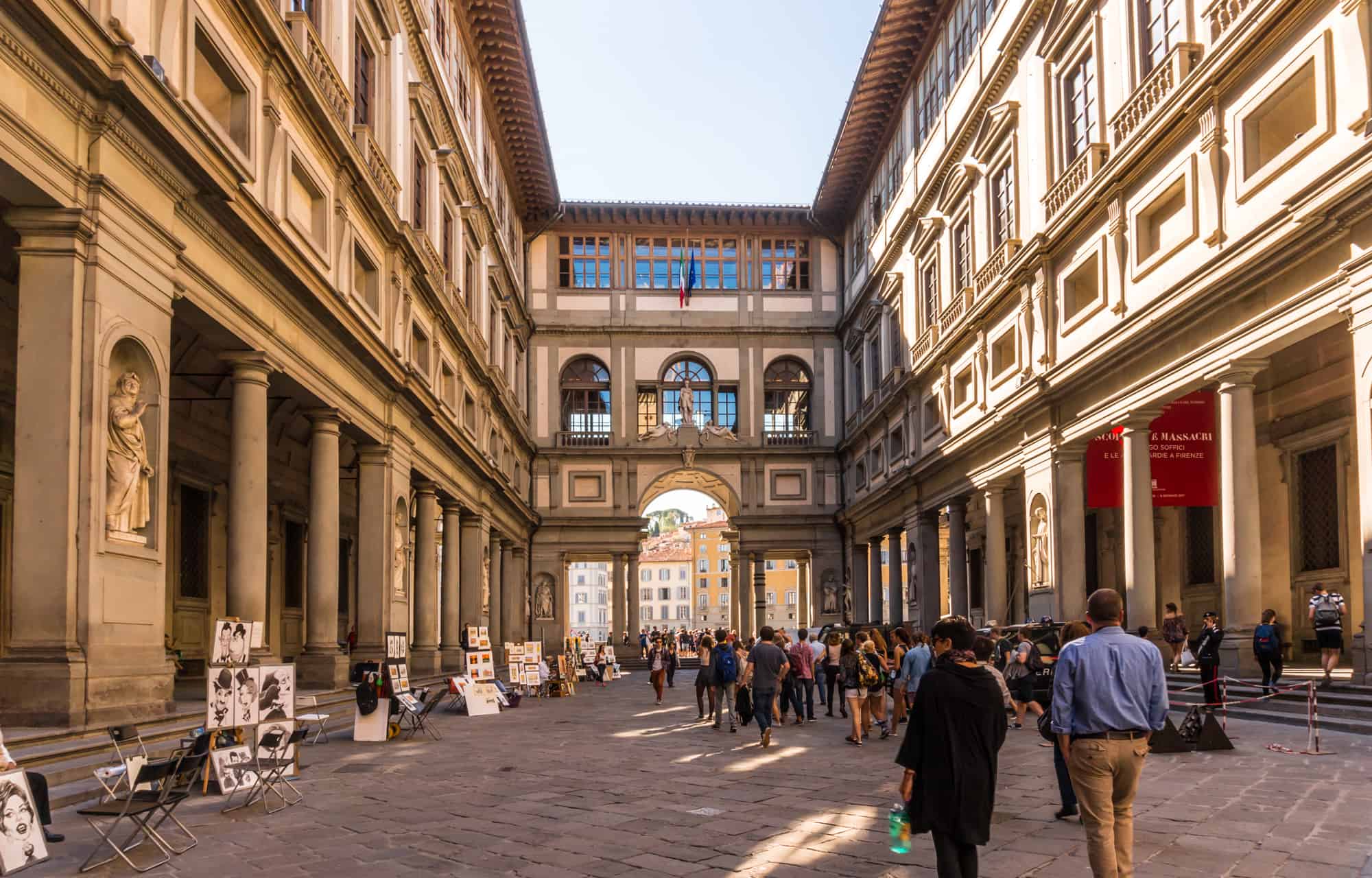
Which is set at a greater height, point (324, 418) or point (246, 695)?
point (324, 418)

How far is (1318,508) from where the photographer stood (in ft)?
72.8

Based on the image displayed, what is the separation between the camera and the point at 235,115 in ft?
52.4

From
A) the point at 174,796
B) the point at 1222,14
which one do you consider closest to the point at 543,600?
the point at 1222,14

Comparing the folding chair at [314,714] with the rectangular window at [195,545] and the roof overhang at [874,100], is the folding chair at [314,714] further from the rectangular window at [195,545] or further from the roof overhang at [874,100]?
the roof overhang at [874,100]

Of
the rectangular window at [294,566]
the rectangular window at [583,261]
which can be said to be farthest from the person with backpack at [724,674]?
the rectangular window at [583,261]

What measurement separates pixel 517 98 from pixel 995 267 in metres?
18.4

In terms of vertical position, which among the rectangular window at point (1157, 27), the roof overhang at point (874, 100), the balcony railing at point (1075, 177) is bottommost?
the balcony railing at point (1075, 177)

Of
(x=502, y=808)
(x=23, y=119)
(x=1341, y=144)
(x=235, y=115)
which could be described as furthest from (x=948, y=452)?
(x=23, y=119)

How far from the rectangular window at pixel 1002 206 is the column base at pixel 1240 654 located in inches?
502

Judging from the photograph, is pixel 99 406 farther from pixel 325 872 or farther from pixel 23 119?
pixel 325 872

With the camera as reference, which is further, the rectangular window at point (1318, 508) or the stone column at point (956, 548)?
the stone column at point (956, 548)

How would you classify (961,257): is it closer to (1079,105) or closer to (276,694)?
(1079,105)

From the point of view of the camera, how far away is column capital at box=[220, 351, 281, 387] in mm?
16375

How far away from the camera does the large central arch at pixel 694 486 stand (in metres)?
49.2
